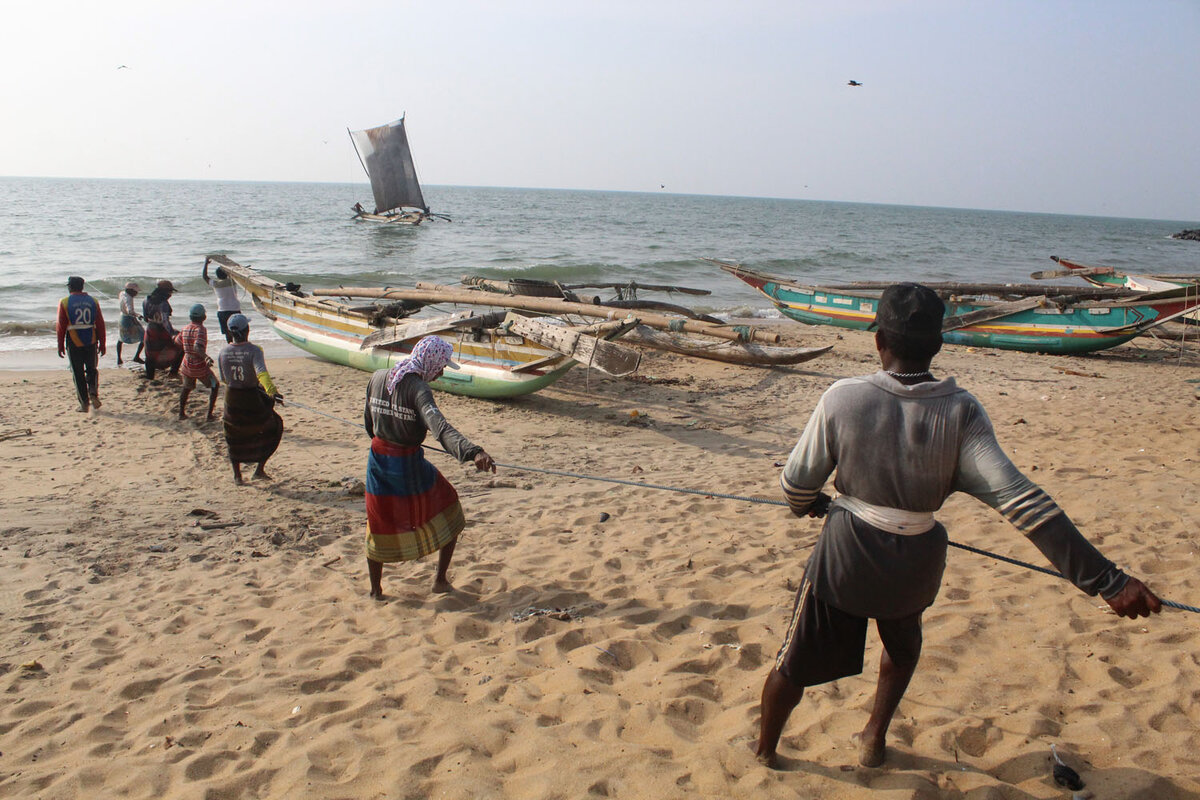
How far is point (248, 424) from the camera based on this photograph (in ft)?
21.8

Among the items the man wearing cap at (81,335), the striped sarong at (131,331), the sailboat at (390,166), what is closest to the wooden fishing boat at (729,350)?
the man wearing cap at (81,335)

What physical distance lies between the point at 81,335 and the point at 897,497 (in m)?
9.42

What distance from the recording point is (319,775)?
2.81 meters

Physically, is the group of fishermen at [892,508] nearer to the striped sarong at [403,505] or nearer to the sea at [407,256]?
the striped sarong at [403,505]

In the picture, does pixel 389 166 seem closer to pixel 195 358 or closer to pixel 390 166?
pixel 390 166

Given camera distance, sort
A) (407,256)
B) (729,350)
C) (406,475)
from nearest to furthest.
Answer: (406,475)
(729,350)
(407,256)

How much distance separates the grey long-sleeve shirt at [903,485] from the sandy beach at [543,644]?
2.75 ft

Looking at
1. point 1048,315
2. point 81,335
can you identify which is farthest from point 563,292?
point 1048,315

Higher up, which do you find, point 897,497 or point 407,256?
point 407,256

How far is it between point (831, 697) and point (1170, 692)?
1.35m

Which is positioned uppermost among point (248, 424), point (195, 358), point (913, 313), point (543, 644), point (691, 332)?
point (913, 313)

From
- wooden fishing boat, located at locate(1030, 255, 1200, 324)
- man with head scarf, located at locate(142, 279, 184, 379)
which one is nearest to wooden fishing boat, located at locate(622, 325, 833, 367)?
man with head scarf, located at locate(142, 279, 184, 379)

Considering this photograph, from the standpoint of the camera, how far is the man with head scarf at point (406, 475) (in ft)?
13.2

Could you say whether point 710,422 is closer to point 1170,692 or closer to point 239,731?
point 1170,692
